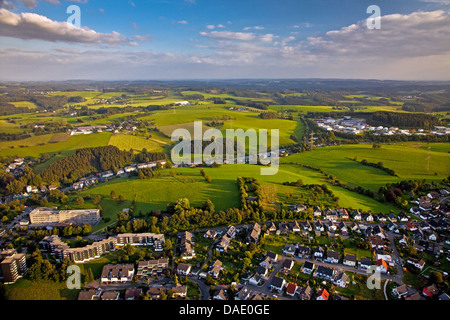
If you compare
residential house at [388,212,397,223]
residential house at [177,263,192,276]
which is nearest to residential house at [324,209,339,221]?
residential house at [388,212,397,223]

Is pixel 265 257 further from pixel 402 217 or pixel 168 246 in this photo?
pixel 402 217

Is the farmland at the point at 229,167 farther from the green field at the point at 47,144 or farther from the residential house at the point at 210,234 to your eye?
the residential house at the point at 210,234

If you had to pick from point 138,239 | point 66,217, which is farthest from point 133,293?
point 66,217

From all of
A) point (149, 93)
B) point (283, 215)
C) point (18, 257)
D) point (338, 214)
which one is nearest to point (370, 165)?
point (338, 214)

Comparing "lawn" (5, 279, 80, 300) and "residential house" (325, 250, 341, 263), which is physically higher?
"residential house" (325, 250, 341, 263)

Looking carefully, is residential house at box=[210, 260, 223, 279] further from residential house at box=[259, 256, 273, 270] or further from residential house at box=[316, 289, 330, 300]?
residential house at box=[316, 289, 330, 300]

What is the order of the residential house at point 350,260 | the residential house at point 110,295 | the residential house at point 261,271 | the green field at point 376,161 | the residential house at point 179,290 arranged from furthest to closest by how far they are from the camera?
the green field at point 376,161
the residential house at point 350,260
the residential house at point 261,271
the residential house at point 179,290
the residential house at point 110,295

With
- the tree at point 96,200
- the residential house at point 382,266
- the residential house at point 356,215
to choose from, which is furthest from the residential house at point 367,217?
the tree at point 96,200

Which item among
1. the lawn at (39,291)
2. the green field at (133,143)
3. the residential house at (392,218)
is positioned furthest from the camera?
the green field at (133,143)
